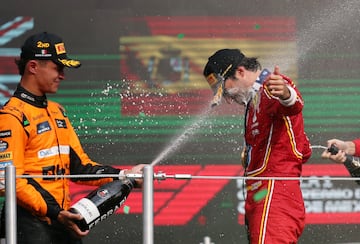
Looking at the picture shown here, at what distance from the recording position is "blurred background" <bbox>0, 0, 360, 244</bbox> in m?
6.55

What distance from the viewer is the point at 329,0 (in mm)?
6863

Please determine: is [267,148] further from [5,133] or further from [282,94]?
[5,133]

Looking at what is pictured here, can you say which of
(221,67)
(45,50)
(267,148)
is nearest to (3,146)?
(45,50)

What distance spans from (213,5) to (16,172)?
2676 mm

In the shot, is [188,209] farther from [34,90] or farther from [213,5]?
[34,90]

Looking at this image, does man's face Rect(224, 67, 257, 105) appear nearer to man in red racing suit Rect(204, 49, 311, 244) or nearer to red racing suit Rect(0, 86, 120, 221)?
man in red racing suit Rect(204, 49, 311, 244)

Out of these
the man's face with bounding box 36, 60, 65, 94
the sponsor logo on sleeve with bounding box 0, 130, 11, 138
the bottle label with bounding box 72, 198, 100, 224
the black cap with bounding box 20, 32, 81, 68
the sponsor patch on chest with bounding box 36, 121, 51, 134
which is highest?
the black cap with bounding box 20, 32, 81, 68

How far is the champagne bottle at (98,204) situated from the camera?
446 cm

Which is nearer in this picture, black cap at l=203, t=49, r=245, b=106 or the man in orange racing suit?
the man in orange racing suit

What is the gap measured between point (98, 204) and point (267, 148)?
2.77ft

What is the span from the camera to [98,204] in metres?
4.48

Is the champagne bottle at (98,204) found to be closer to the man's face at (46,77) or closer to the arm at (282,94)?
the man's face at (46,77)

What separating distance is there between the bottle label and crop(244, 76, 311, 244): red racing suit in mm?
736

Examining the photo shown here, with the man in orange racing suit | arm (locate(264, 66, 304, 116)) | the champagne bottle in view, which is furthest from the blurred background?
arm (locate(264, 66, 304, 116))
